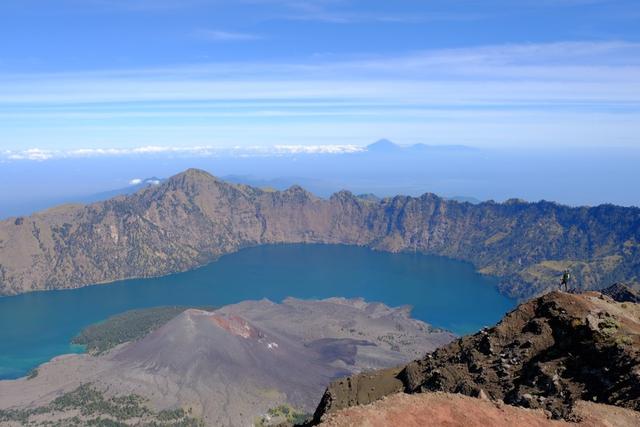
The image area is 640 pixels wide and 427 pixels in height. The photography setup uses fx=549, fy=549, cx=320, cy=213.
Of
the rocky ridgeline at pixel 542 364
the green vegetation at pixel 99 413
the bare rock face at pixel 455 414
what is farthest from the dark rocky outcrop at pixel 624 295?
the green vegetation at pixel 99 413

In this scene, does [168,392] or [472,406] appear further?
[168,392]

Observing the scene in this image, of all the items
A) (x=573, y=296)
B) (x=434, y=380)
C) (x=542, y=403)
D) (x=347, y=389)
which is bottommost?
(x=347, y=389)

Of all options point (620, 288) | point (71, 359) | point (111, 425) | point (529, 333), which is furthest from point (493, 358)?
point (71, 359)

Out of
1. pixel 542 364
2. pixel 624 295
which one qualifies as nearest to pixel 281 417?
pixel 624 295

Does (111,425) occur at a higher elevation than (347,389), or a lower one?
lower

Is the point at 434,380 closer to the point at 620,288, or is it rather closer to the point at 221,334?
the point at 620,288

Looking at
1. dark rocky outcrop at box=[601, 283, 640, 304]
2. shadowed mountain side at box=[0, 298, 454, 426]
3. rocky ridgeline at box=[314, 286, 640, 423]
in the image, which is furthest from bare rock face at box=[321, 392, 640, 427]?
shadowed mountain side at box=[0, 298, 454, 426]

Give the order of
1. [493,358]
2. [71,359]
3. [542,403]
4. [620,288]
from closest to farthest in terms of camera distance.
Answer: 1. [542,403]
2. [493,358]
3. [620,288]
4. [71,359]

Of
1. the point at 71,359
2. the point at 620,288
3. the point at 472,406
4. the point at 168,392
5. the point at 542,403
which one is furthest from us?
the point at 71,359
